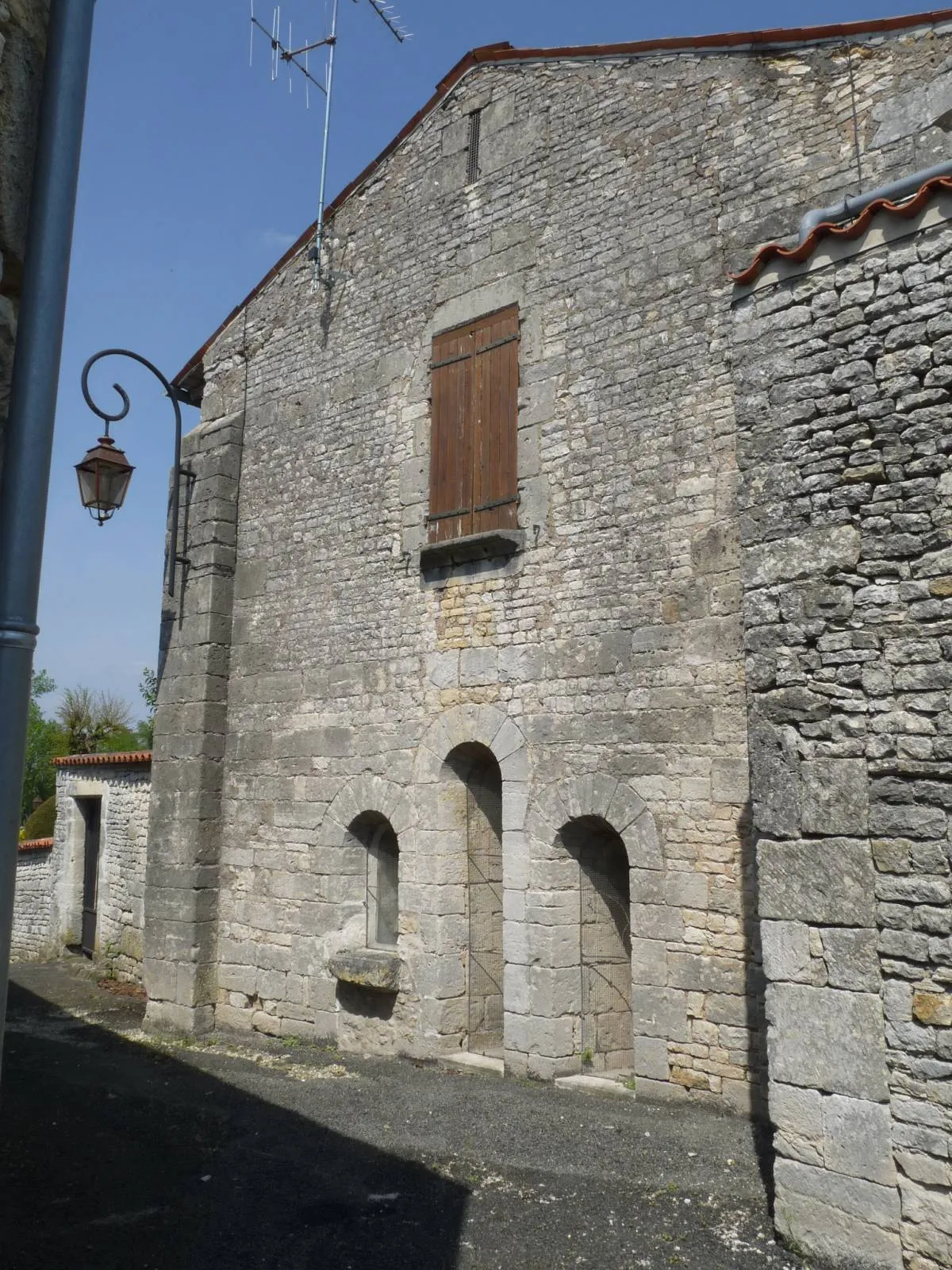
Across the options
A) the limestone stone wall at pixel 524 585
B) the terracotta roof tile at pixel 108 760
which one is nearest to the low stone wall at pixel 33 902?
the terracotta roof tile at pixel 108 760

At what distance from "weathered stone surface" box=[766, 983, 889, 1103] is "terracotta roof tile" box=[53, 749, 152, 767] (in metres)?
7.92

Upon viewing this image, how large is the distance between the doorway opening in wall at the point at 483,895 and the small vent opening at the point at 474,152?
4595mm

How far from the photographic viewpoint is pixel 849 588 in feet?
13.4

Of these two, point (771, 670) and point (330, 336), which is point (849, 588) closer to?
point (771, 670)

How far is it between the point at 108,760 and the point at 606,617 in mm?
7241

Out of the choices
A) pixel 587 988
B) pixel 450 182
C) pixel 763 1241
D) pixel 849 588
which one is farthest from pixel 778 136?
pixel 763 1241

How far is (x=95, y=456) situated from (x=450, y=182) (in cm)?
372

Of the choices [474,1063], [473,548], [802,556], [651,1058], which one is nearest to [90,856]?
[474,1063]

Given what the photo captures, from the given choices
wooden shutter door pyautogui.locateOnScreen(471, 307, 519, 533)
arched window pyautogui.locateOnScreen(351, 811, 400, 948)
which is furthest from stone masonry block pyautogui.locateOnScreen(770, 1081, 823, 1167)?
arched window pyautogui.locateOnScreen(351, 811, 400, 948)

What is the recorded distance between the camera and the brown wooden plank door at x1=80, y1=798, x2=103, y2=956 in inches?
473

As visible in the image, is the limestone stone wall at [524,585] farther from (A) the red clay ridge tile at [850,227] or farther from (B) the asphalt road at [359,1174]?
(A) the red clay ridge tile at [850,227]

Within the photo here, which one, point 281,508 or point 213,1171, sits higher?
point 281,508

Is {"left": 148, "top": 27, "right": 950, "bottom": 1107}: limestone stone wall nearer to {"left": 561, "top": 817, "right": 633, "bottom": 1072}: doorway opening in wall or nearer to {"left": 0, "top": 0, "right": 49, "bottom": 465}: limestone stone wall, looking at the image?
{"left": 561, "top": 817, "right": 633, "bottom": 1072}: doorway opening in wall

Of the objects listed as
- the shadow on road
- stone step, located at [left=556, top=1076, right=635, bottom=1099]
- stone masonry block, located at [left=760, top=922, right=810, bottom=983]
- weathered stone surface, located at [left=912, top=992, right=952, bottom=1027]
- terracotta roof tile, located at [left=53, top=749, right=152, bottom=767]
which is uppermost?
terracotta roof tile, located at [left=53, top=749, right=152, bottom=767]
